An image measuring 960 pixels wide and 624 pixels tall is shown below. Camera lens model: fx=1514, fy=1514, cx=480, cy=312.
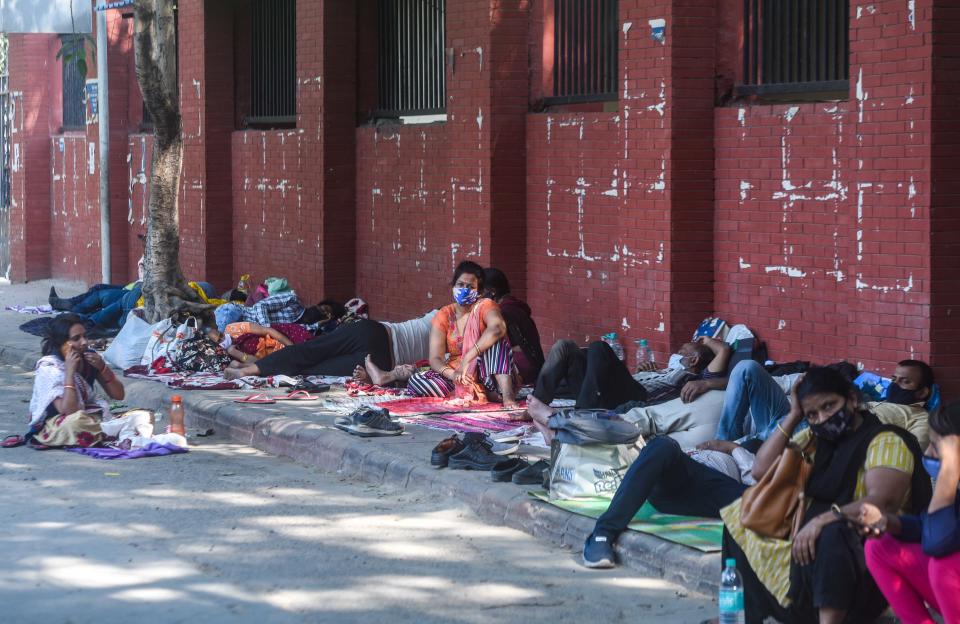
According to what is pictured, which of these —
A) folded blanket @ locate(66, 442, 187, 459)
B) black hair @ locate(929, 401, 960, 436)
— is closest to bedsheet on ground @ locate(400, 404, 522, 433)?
folded blanket @ locate(66, 442, 187, 459)

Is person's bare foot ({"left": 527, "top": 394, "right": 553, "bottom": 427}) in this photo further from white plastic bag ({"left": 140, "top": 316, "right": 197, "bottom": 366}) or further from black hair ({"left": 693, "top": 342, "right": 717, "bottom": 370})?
white plastic bag ({"left": 140, "top": 316, "right": 197, "bottom": 366})

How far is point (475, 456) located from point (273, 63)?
34.3 feet

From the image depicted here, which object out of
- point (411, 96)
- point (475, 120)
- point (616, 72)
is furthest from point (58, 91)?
point (616, 72)

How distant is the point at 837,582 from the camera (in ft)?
19.1

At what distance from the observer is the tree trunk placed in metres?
15.2

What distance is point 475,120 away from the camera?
14047 millimetres

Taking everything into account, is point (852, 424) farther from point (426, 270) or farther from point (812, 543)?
point (426, 270)

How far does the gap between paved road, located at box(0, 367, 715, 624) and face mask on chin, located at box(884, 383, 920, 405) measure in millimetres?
2446

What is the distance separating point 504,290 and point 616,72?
218 cm

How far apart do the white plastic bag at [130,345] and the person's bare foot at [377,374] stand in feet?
8.68

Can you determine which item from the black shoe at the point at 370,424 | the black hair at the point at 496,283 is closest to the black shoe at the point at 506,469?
the black shoe at the point at 370,424

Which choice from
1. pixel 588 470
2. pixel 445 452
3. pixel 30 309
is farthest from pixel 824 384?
pixel 30 309

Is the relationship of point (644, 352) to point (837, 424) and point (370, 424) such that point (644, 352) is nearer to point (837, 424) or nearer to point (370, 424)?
point (370, 424)

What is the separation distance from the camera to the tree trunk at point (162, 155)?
15.2 m
